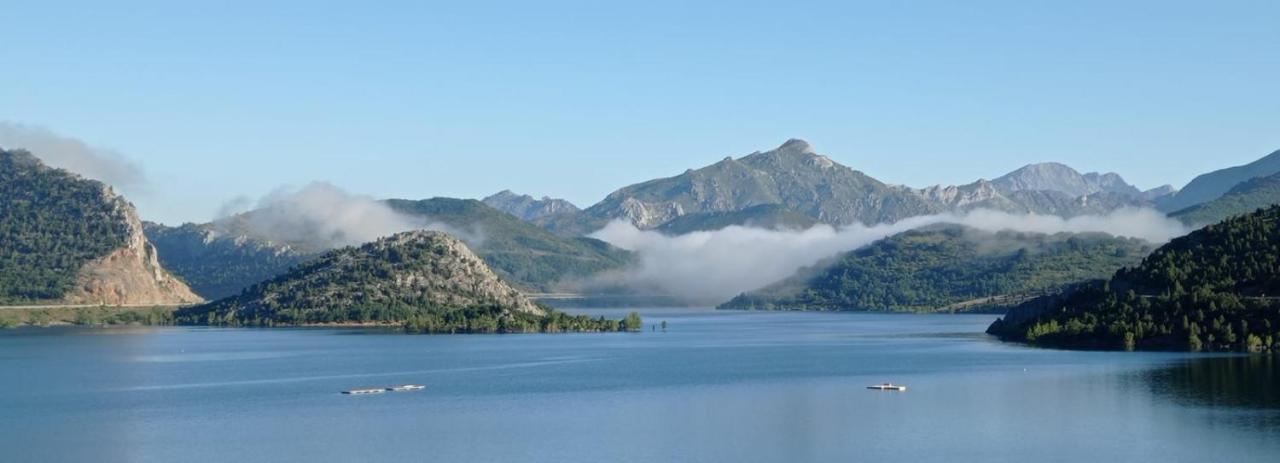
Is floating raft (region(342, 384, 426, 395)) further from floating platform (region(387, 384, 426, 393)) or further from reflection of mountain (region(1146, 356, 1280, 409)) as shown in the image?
reflection of mountain (region(1146, 356, 1280, 409))

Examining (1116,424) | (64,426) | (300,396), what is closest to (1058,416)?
(1116,424)

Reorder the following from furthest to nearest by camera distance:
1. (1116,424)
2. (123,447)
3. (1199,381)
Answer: (1199,381) < (1116,424) < (123,447)

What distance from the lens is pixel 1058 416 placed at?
116312 millimetres

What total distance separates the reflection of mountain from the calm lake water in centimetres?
31

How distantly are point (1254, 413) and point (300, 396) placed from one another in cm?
7959

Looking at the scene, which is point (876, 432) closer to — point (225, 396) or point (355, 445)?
point (355, 445)

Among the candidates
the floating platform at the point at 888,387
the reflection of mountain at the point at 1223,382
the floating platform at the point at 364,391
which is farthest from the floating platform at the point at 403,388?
the reflection of mountain at the point at 1223,382

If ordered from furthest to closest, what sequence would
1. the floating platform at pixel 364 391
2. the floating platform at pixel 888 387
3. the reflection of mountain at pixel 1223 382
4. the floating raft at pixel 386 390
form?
the floating raft at pixel 386 390
the floating platform at pixel 364 391
the floating platform at pixel 888 387
the reflection of mountain at pixel 1223 382

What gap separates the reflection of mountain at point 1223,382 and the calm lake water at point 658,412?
0.31 metres

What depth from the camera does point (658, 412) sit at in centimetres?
12400

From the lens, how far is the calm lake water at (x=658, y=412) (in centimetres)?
10044

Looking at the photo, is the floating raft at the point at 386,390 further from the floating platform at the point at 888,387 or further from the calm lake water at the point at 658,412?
the floating platform at the point at 888,387

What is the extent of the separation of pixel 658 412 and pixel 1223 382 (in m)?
51.6

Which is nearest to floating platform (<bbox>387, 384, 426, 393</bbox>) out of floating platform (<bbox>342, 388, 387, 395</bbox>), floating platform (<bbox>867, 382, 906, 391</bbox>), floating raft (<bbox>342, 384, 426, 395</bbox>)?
floating raft (<bbox>342, 384, 426, 395</bbox>)
